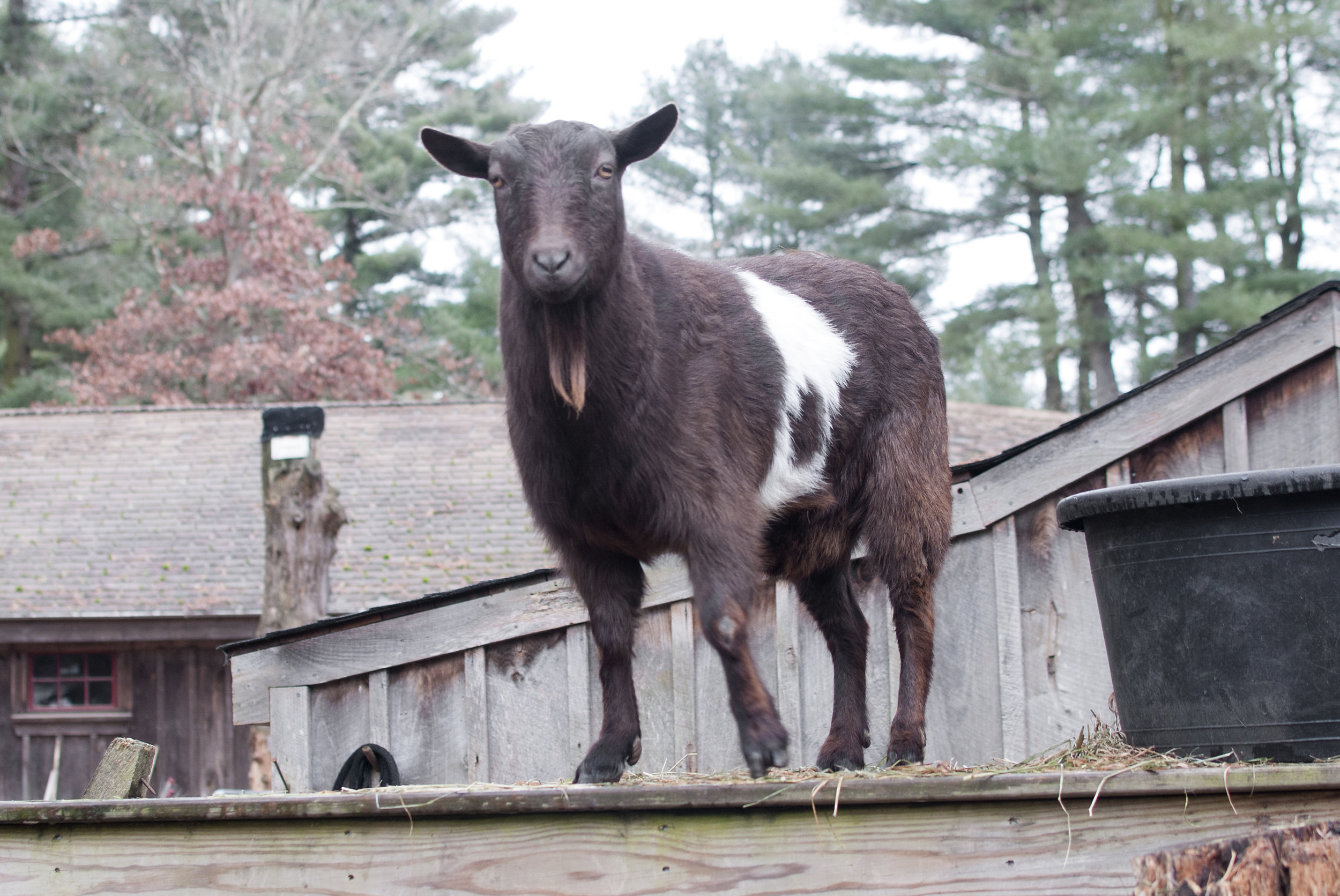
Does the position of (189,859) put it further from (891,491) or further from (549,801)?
(891,491)

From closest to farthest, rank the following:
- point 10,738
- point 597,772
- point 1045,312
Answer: point 597,772 < point 10,738 < point 1045,312

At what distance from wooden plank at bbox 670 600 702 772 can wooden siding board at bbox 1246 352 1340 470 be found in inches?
88.4

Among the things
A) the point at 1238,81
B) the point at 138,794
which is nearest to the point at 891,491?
the point at 138,794

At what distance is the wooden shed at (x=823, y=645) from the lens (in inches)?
186

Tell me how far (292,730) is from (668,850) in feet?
8.78

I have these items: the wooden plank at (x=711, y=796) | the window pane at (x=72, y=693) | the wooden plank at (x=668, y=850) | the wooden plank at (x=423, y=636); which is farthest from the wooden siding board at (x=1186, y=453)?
the window pane at (x=72, y=693)

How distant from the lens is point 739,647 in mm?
3145

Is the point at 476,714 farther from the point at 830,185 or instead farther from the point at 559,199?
the point at 830,185

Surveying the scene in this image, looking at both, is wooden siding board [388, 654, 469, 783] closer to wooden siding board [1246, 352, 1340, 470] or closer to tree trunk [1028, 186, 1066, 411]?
wooden siding board [1246, 352, 1340, 470]

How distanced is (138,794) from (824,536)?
2270 mm

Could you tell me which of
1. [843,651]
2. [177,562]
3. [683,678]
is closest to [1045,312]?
[177,562]

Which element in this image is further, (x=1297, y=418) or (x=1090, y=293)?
(x=1090, y=293)

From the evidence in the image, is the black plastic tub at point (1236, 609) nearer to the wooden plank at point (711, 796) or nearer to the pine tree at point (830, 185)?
the wooden plank at point (711, 796)

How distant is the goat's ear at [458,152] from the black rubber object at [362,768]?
2.40 meters
